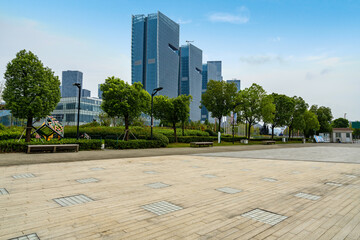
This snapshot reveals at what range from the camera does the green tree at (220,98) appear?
38.2 m

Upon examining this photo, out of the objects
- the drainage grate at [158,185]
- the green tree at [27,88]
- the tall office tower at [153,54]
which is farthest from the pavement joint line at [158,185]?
the tall office tower at [153,54]

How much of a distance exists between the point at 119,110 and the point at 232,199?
19.6 meters

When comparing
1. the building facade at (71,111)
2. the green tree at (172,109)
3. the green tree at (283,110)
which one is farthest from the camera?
the building facade at (71,111)

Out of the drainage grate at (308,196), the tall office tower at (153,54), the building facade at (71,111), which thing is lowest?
the drainage grate at (308,196)

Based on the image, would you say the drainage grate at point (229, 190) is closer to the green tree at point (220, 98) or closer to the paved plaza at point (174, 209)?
the paved plaza at point (174, 209)

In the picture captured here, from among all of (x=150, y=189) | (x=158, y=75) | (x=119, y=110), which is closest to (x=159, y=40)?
(x=158, y=75)

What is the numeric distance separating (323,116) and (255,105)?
4339 cm

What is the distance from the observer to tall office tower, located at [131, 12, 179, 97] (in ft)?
527

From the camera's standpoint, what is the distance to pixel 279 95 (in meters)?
52.2

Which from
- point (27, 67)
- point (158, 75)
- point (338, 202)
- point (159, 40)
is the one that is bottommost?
point (338, 202)

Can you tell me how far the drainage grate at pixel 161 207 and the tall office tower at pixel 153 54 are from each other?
15483 cm

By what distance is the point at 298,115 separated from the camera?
55.8m

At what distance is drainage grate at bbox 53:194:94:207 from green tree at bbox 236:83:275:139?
1501 inches

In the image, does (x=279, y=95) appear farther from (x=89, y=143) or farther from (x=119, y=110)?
(x=89, y=143)
